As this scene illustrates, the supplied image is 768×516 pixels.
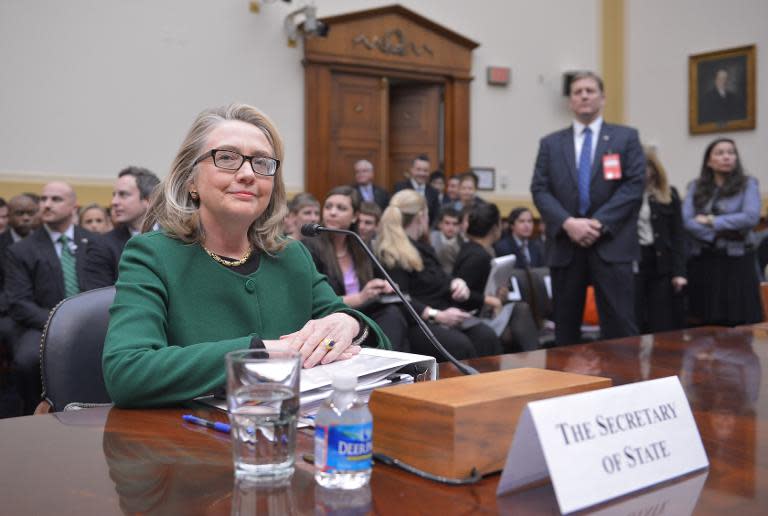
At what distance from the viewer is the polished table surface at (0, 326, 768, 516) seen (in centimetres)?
72

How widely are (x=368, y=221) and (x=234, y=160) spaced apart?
272cm

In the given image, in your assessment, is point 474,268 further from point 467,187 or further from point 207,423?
point 207,423

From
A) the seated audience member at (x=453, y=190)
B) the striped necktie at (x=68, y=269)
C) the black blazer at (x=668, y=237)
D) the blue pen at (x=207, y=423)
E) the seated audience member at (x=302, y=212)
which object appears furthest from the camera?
the seated audience member at (x=453, y=190)

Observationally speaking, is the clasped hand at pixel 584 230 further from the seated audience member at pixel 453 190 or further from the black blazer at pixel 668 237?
the seated audience member at pixel 453 190

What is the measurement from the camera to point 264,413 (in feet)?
2.63

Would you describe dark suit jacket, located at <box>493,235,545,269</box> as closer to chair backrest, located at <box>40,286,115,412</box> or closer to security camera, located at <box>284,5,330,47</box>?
security camera, located at <box>284,5,330,47</box>

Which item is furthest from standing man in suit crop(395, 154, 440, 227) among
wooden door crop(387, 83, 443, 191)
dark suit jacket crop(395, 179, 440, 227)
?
wooden door crop(387, 83, 443, 191)

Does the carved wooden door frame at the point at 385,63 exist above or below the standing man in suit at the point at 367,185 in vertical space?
above

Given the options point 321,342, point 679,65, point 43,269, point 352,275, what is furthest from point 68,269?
point 679,65

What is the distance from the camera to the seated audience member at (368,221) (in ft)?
13.5

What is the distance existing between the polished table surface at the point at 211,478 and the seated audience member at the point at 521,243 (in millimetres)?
4626

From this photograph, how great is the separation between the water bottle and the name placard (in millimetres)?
138

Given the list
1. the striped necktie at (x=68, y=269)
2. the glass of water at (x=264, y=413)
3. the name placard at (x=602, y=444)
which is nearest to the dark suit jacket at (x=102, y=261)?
the striped necktie at (x=68, y=269)

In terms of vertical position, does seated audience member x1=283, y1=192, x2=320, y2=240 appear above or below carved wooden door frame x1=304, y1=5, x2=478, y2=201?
below
